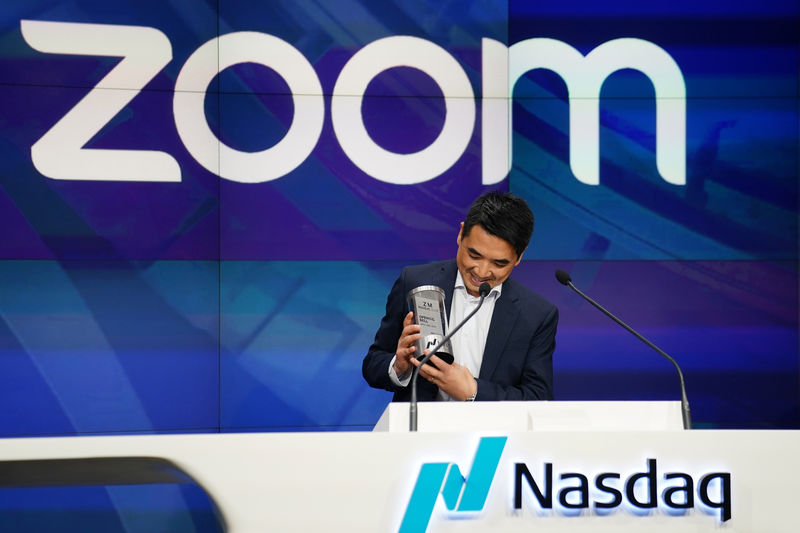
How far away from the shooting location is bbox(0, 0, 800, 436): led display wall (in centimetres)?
388

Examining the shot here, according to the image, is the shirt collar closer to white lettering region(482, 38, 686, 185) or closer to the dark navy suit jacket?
the dark navy suit jacket

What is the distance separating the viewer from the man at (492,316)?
A: 2.62 meters

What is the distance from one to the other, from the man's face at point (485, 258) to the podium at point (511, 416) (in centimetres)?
78

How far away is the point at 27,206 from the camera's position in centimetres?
385

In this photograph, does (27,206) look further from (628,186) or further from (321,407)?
(628,186)

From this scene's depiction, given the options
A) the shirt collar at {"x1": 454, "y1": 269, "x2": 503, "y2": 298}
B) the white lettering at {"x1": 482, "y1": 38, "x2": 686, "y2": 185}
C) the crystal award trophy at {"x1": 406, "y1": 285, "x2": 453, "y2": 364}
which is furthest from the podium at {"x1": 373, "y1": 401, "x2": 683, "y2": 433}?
the white lettering at {"x1": 482, "y1": 38, "x2": 686, "y2": 185}

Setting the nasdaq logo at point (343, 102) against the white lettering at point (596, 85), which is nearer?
the nasdaq logo at point (343, 102)

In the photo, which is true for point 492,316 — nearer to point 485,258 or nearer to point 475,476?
point 485,258

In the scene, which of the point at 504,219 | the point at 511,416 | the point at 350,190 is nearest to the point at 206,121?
the point at 350,190

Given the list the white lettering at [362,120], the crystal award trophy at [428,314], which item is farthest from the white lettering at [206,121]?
the crystal award trophy at [428,314]

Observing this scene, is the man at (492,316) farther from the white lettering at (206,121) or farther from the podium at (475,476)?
the white lettering at (206,121)

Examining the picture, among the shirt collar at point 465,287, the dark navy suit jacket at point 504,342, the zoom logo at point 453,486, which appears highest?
the shirt collar at point 465,287

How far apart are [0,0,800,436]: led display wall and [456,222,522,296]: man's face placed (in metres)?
1.41

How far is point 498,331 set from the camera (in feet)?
8.86
